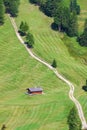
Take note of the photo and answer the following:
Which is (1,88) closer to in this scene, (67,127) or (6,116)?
(6,116)

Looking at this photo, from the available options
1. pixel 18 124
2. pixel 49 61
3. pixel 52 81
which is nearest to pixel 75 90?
pixel 52 81

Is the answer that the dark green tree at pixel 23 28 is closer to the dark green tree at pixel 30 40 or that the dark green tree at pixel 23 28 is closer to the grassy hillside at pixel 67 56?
the grassy hillside at pixel 67 56

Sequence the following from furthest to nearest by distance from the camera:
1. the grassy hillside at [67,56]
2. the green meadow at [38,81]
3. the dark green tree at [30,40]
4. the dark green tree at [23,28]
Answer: the dark green tree at [23,28], the dark green tree at [30,40], the grassy hillside at [67,56], the green meadow at [38,81]

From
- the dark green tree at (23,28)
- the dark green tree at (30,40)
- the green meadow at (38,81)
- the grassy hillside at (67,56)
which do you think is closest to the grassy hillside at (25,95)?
the green meadow at (38,81)

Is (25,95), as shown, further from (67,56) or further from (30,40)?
(67,56)

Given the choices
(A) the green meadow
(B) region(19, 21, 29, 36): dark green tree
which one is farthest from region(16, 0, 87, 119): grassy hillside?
(B) region(19, 21, 29, 36): dark green tree

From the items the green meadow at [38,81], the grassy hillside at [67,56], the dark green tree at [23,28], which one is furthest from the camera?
the dark green tree at [23,28]

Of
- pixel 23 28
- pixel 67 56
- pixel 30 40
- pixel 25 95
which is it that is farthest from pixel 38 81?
pixel 23 28

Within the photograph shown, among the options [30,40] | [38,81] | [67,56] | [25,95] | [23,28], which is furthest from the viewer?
[23,28]
